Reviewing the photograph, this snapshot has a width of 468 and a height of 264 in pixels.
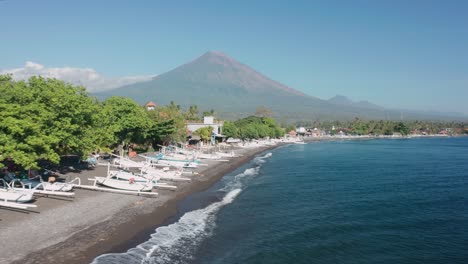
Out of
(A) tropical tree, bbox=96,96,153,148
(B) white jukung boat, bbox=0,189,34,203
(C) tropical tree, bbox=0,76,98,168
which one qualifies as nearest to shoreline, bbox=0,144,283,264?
(B) white jukung boat, bbox=0,189,34,203

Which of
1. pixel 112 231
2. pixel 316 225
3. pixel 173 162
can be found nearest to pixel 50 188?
pixel 112 231

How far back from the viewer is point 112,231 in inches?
711

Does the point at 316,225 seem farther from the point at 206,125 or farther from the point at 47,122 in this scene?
the point at 206,125

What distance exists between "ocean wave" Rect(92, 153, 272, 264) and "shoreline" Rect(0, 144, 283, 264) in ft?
1.75

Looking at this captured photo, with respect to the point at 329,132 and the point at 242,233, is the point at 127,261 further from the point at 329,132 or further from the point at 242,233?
the point at 329,132

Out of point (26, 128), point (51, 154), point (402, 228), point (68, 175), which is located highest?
point (26, 128)

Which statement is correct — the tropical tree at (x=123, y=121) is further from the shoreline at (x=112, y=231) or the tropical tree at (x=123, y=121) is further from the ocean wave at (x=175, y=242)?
the ocean wave at (x=175, y=242)

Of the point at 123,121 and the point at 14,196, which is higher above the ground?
the point at 123,121

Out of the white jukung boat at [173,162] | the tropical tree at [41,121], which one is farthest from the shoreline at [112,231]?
the white jukung boat at [173,162]

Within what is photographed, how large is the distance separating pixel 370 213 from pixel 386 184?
41.0ft

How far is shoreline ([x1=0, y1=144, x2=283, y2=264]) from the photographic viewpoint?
14.5 m

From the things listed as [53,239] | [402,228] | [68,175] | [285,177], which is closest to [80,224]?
[53,239]

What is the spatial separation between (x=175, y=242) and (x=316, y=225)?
7.89 meters

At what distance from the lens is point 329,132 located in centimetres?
18475
